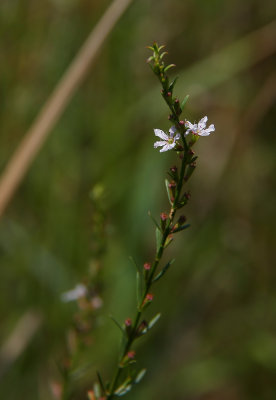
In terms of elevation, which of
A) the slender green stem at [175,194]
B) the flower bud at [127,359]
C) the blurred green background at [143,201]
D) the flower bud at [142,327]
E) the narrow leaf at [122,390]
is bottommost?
the narrow leaf at [122,390]

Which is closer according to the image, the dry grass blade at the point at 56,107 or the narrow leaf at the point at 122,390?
the narrow leaf at the point at 122,390

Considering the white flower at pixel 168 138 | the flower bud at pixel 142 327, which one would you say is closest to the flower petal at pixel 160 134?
the white flower at pixel 168 138

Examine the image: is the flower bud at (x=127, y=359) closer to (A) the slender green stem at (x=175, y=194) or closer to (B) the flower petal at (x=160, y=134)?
(A) the slender green stem at (x=175, y=194)

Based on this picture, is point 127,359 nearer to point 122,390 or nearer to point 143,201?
point 122,390

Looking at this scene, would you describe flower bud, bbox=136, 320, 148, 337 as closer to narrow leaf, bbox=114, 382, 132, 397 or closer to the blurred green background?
narrow leaf, bbox=114, 382, 132, 397

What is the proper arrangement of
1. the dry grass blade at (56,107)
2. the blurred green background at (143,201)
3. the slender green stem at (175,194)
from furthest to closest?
the blurred green background at (143,201), the dry grass blade at (56,107), the slender green stem at (175,194)

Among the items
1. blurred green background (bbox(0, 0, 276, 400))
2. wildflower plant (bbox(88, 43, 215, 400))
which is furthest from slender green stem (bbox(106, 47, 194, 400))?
blurred green background (bbox(0, 0, 276, 400))

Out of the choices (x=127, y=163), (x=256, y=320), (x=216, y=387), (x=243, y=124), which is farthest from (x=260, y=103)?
(x=216, y=387)
